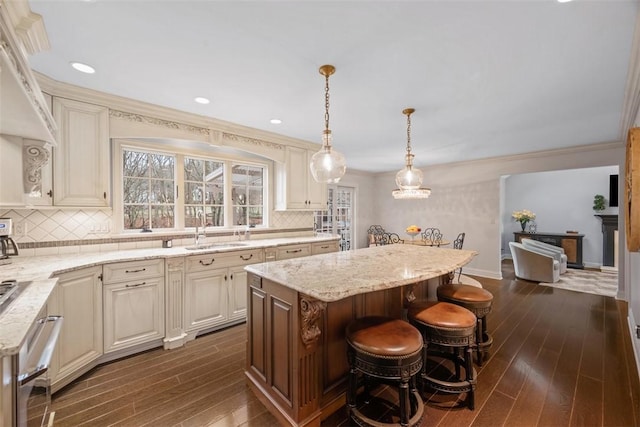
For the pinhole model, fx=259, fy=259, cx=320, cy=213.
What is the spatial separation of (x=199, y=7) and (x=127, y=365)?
287 centimetres

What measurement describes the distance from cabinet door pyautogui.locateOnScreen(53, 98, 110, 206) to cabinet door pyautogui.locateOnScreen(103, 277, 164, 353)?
3.01 ft

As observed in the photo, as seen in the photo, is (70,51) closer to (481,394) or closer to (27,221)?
(27,221)

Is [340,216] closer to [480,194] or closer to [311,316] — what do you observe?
[480,194]

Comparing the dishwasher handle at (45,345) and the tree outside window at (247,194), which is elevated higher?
the tree outside window at (247,194)

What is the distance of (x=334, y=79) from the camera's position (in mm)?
2258

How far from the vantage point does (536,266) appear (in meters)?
5.04

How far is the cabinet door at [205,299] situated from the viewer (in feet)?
9.02

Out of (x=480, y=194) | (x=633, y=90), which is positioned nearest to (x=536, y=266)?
(x=480, y=194)

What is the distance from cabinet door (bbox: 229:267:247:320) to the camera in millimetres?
3061

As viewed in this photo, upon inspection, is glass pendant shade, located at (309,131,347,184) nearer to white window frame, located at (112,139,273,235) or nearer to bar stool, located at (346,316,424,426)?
bar stool, located at (346,316,424,426)

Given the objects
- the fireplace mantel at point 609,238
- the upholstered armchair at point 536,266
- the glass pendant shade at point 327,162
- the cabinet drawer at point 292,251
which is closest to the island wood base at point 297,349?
the glass pendant shade at point 327,162

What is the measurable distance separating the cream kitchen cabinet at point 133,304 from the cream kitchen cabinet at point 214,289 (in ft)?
0.86

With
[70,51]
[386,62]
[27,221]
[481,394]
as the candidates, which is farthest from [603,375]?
[27,221]

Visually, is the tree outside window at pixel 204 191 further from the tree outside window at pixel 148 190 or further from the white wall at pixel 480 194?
the white wall at pixel 480 194
